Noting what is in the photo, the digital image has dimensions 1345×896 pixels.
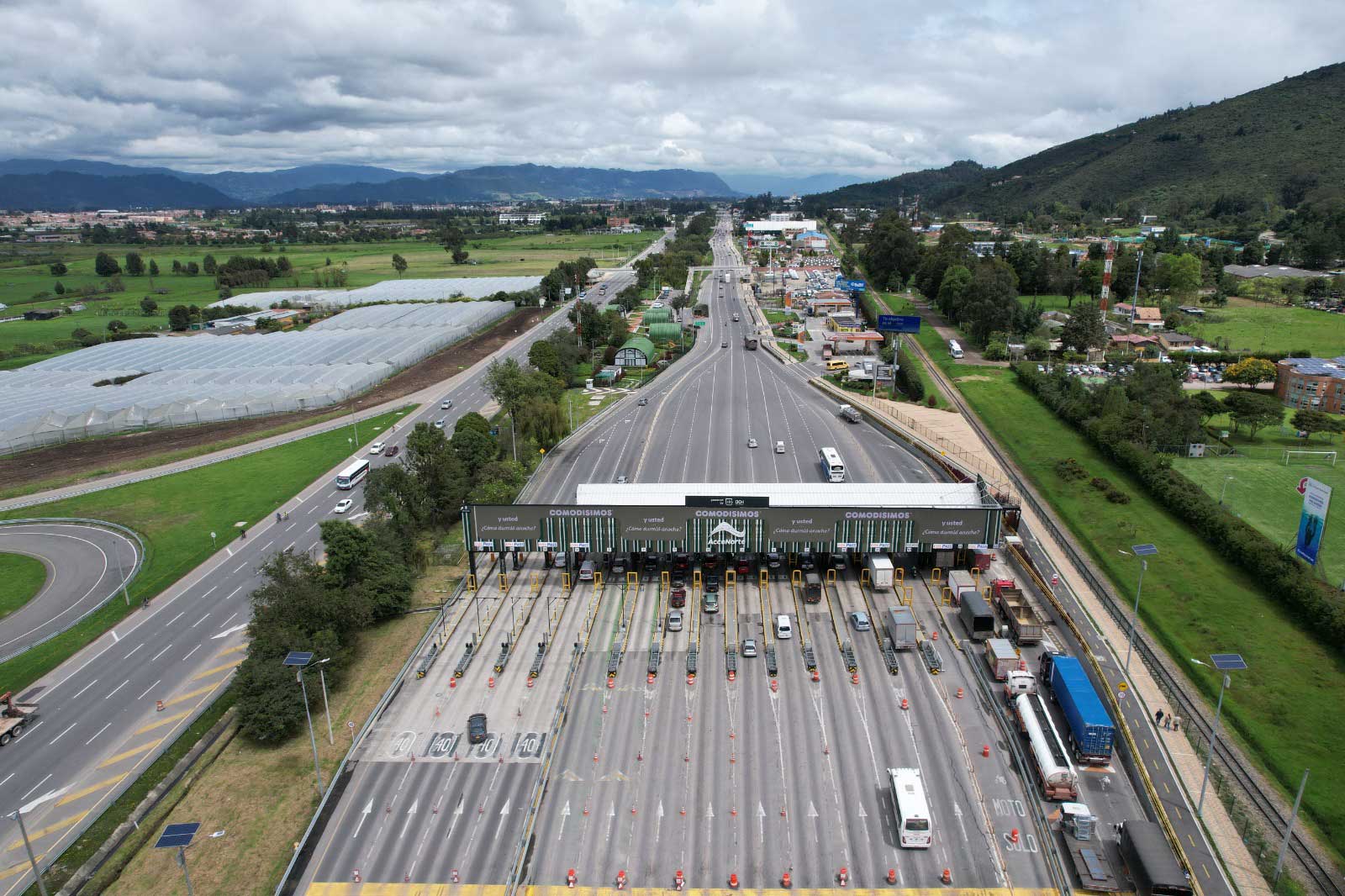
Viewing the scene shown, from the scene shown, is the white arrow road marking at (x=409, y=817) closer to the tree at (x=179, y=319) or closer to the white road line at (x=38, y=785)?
the white road line at (x=38, y=785)

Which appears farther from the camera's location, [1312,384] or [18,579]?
[1312,384]

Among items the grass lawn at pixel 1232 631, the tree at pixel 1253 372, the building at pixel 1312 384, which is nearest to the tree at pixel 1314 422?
the building at pixel 1312 384

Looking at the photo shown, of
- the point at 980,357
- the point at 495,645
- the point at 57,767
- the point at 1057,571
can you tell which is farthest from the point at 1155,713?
the point at 980,357

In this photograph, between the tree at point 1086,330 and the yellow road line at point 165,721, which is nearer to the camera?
the yellow road line at point 165,721

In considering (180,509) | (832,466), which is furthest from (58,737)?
(832,466)

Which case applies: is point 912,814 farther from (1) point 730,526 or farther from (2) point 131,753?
(2) point 131,753

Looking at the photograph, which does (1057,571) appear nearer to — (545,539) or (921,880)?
(921,880)
